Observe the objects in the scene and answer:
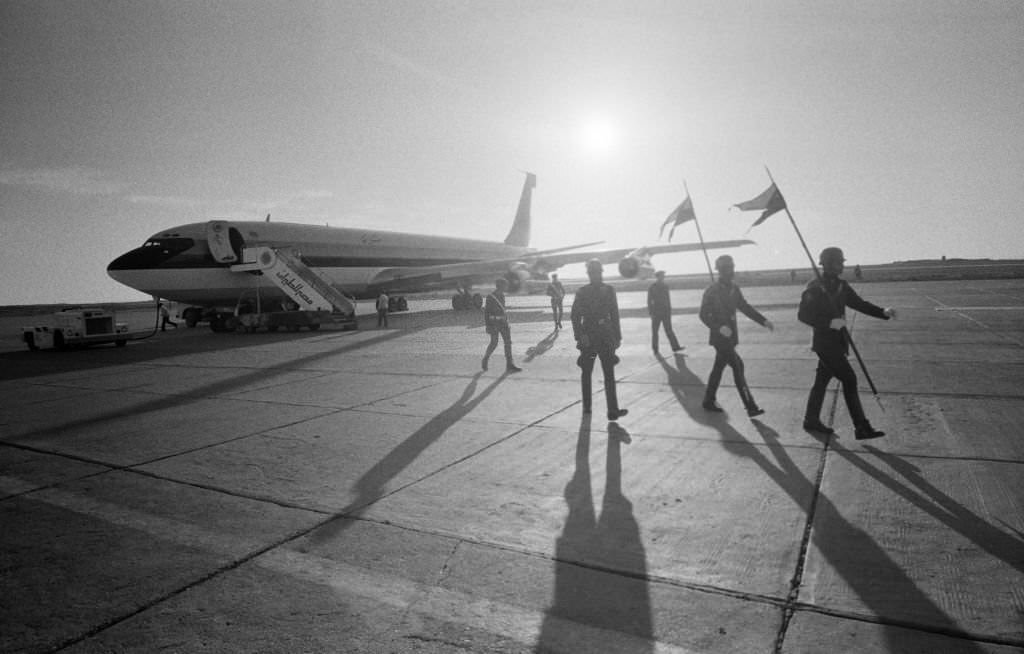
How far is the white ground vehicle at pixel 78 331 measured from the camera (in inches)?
704

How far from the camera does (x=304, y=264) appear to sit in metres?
24.1

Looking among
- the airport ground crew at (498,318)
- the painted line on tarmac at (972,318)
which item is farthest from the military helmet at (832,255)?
the painted line on tarmac at (972,318)

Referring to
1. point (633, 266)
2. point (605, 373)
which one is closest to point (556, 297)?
point (633, 266)

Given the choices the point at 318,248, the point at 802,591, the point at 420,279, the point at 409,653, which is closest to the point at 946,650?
the point at 802,591

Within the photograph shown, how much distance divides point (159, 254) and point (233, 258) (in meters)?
2.39

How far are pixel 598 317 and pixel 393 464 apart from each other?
9.48 ft

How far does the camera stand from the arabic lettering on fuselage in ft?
69.7

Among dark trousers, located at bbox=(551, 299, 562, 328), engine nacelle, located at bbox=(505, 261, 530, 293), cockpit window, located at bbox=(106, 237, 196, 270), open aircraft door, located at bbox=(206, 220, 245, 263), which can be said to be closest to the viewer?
dark trousers, located at bbox=(551, 299, 562, 328)

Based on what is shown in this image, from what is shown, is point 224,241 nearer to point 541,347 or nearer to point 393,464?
point 541,347

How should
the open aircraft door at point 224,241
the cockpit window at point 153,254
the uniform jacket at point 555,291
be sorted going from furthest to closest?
the open aircraft door at point 224,241 → the cockpit window at point 153,254 → the uniform jacket at point 555,291

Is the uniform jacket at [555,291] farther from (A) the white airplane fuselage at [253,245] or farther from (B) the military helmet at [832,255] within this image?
(B) the military helmet at [832,255]

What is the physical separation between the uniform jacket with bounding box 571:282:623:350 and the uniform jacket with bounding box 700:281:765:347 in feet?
3.48

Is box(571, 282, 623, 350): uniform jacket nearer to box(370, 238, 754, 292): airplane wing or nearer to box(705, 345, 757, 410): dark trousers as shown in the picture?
box(705, 345, 757, 410): dark trousers

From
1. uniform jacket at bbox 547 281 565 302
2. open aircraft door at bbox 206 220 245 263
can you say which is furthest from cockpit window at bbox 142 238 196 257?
uniform jacket at bbox 547 281 565 302
